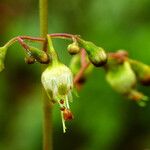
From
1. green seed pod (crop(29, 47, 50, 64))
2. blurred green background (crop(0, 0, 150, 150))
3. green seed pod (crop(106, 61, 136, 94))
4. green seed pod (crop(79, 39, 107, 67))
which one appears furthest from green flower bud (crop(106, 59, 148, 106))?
blurred green background (crop(0, 0, 150, 150))

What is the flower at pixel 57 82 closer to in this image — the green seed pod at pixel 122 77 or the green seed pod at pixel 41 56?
the green seed pod at pixel 41 56

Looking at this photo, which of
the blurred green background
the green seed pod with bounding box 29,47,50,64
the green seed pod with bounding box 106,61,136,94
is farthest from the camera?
the blurred green background

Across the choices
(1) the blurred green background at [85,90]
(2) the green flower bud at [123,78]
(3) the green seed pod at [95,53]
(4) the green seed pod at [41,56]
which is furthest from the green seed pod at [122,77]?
(1) the blurred green background at [85,90]

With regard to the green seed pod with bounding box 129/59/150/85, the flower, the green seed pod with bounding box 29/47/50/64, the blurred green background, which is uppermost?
the blurred green background

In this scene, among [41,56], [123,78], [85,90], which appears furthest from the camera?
[85,90]

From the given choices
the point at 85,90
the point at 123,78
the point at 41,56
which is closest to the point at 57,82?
the point at 41,56

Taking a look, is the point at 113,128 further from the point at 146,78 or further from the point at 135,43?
the point at 146,78

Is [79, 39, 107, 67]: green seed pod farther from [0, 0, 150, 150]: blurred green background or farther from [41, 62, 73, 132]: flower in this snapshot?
[0, 0, 150, 150]: blurred green background

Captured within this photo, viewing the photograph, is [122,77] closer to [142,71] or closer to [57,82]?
[142,71]
